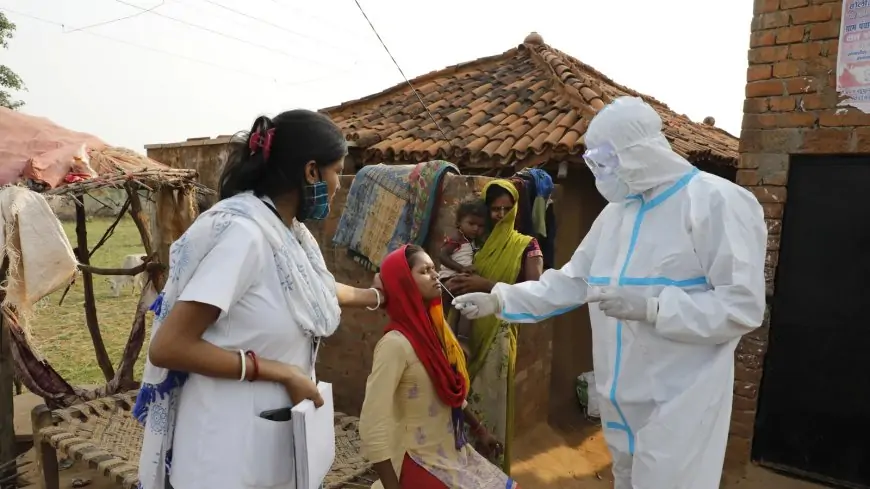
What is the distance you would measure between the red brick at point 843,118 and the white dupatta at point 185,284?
3428 mm

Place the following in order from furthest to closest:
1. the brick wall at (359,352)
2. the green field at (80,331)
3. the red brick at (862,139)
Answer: the green field at (80,331)
the brick wall at (359,352)
the red brick at (862,139)

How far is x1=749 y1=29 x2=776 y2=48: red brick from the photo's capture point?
364 cm

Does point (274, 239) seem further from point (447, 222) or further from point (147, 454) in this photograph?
point (447, 222)

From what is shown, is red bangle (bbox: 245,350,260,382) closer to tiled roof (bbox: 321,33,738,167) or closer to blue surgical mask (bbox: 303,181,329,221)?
blue surgical mask (bbox: 303,181,329,221)

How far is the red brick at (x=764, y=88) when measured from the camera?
11.8 ft

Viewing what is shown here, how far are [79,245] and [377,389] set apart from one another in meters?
3.91

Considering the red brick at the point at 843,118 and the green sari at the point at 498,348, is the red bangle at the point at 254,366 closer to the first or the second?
the green sari at the point at 498,348

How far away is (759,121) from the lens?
12.1ft

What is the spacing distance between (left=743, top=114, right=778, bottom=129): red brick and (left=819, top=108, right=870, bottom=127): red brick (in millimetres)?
261

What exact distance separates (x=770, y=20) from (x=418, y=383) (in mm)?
3295

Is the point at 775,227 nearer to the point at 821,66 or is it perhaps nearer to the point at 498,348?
the point at 821,66

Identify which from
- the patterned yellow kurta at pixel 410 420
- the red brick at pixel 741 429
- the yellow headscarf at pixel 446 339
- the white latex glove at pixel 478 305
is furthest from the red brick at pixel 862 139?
the patterned yellow kurta at pixel 410 420

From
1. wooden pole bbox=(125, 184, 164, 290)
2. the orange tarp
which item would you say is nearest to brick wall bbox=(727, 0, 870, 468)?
wooden pole bbox=(125, 184, 164, 290)

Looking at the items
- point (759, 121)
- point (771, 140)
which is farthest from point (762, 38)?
point (771, 140)
